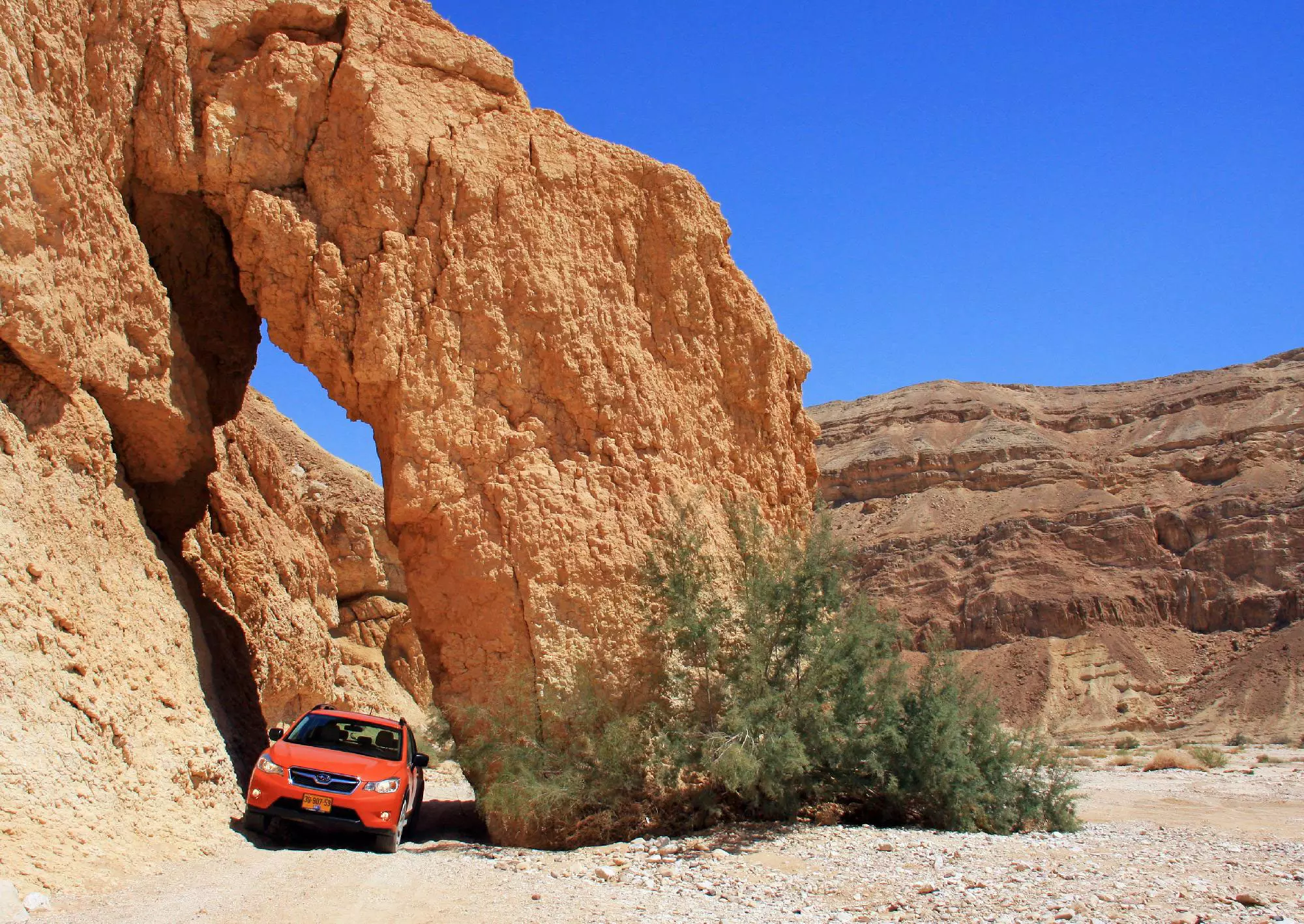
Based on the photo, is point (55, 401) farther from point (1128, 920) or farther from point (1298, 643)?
point (1298, 643)

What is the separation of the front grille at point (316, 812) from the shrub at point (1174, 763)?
18.7 meters

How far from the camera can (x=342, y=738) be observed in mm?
10180

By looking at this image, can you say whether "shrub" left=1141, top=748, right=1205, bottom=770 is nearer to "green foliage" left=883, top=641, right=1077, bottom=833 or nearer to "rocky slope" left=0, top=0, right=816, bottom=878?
"green foliage" left=883, top=641, right=1077, bottom=833

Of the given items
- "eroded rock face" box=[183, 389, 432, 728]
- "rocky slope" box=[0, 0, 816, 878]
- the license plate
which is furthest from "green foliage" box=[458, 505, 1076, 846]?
"eroded rock face" box=[183, 389, 432, 728]

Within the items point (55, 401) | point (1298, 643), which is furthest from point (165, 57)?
point (1298, 643)

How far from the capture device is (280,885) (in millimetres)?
7059

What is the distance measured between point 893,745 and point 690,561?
253cm

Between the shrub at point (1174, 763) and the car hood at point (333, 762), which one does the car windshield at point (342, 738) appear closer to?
the car hood at point (333, 762)

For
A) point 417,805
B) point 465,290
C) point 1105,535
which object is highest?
point 1105,535

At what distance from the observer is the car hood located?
29.3ft

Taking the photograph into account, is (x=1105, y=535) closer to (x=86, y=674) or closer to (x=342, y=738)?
(x=342, y=738)

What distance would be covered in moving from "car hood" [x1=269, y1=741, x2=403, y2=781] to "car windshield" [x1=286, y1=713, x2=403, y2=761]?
0.21m

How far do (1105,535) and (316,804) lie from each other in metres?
46.0

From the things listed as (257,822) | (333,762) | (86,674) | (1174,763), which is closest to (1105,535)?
(1174,763)
